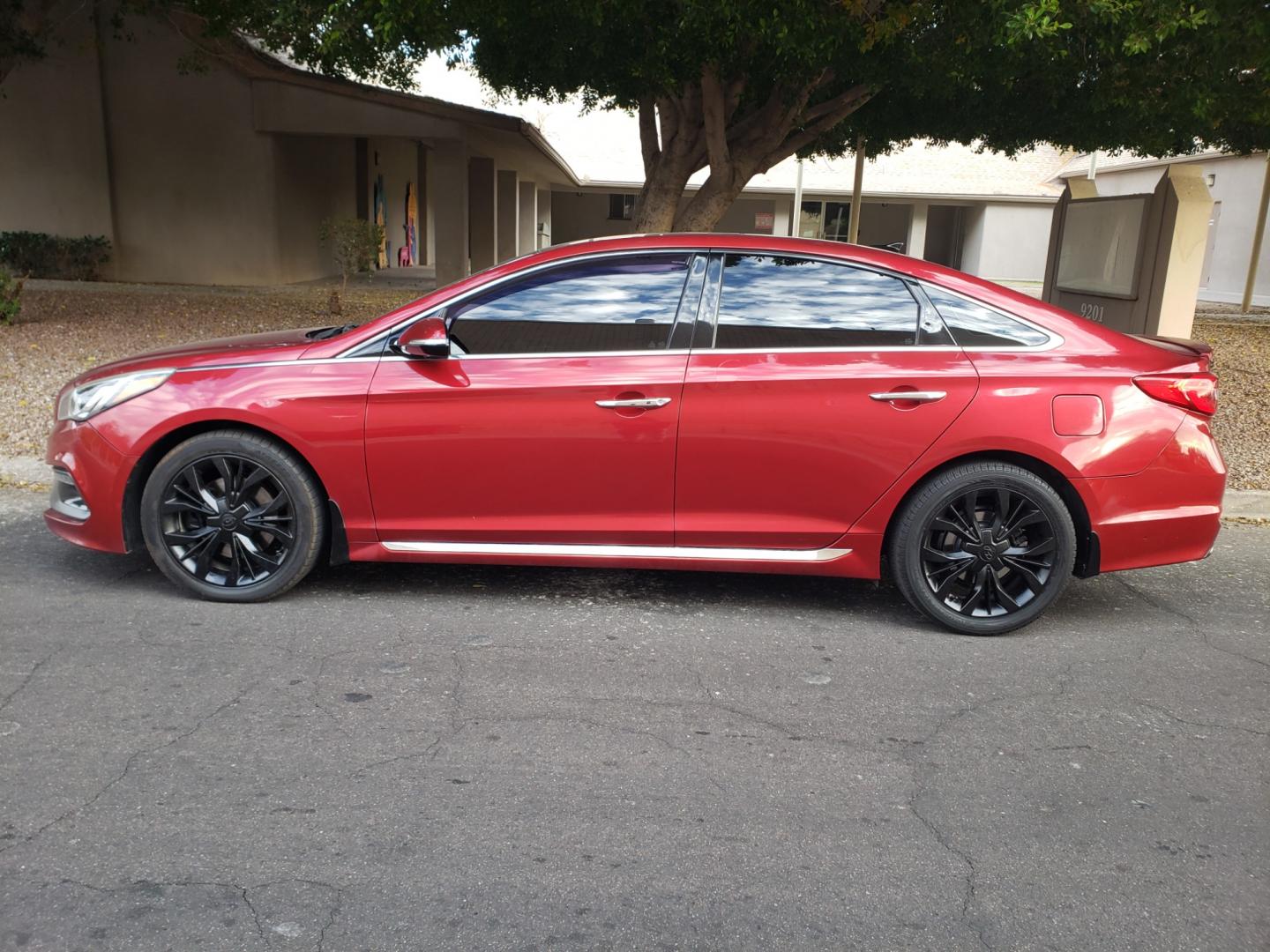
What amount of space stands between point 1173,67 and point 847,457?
791 cm

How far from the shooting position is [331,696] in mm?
3883

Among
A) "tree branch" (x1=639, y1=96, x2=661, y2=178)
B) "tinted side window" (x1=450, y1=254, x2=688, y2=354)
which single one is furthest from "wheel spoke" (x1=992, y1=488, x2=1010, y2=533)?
"tree branch" (x1=639, y1=96, x2=661, y2=178)

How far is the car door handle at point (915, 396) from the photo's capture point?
4555 mm

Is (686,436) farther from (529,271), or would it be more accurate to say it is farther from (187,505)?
(187,505)

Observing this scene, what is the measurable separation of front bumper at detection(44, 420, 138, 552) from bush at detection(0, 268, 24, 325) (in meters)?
8.15

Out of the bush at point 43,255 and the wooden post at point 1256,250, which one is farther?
the wooden post at point 1256,250

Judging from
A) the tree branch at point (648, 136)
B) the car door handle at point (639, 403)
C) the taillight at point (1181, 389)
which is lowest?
the car door handle at point (639, 403)

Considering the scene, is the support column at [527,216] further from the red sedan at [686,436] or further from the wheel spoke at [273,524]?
the wheel spoke at [273,524]

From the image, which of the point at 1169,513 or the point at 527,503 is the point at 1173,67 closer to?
the point at 1169,513

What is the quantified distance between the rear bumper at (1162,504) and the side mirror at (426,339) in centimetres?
280

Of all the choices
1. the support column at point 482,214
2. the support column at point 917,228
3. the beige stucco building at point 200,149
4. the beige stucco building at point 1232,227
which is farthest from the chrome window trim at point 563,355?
the support column at point 917,228

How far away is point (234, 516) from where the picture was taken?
474 centimetres

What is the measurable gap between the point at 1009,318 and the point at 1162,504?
1.05m

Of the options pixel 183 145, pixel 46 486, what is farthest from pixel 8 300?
pixel 183 145
